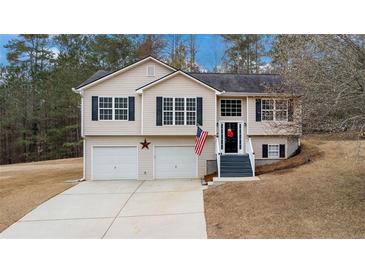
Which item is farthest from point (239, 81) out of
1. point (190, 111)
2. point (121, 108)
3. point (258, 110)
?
point (121, 108)

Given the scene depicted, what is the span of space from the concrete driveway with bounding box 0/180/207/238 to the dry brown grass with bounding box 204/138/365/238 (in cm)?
70

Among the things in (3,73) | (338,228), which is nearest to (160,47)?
(3,73)

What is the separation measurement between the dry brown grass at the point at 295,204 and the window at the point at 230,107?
4189mm

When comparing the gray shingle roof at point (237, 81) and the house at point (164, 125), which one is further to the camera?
the gray shingle roof at point (237, 81)

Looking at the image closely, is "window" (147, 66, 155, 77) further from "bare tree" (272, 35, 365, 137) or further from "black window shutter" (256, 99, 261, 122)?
"bare tree" (272, 35, 365, 137)

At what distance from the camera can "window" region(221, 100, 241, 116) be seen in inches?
603

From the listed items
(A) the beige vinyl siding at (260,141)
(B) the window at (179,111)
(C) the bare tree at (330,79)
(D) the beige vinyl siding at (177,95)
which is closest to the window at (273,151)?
(A) the beige vinyl siding at (260,141)

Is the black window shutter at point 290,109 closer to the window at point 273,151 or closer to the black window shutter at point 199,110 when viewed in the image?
the black window shutter at point 199,110

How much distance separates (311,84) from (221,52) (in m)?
18.1

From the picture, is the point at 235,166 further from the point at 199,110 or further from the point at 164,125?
the point at 164,125

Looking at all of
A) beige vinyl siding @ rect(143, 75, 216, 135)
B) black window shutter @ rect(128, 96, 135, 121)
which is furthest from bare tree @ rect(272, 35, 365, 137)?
black window shutter @ rect(128, 96, 135, 121)

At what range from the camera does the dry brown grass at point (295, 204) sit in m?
7.01

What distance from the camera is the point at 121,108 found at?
14.3m
